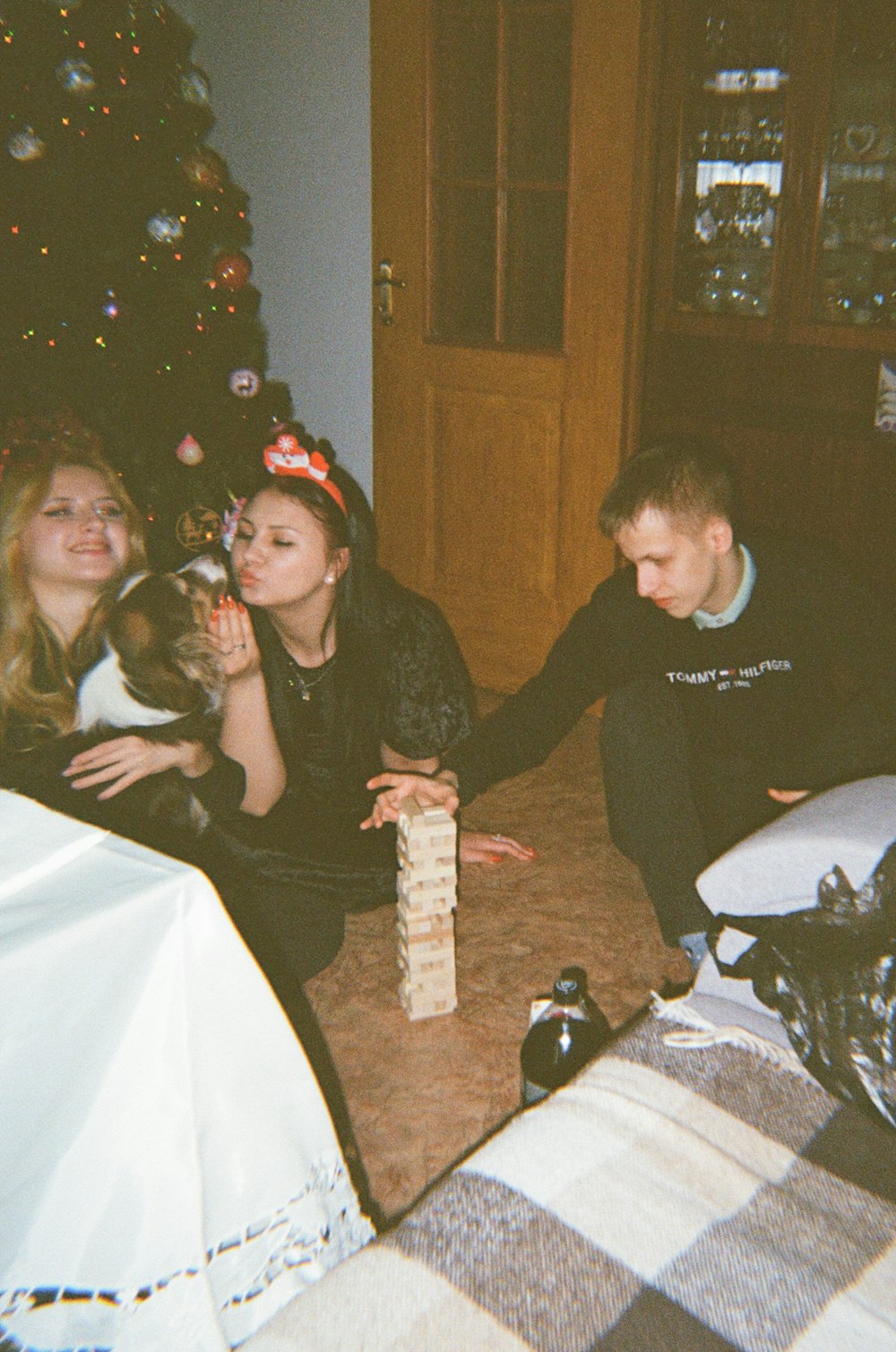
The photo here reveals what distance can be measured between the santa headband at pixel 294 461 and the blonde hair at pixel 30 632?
0.34 m

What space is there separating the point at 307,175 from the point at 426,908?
2487 mm

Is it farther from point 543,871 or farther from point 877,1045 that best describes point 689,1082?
point 543,871

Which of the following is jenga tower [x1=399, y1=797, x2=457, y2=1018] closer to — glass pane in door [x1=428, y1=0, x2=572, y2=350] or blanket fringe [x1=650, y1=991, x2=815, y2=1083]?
blanket fringe [x1=650, y1=991, x2=815, y2=1083]

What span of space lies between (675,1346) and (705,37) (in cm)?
286

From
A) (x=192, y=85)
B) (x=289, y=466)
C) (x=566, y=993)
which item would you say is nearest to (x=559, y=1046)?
(x=566, y=993)

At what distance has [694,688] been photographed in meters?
1.94

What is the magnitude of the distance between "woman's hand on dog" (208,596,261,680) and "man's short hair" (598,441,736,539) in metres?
0.61

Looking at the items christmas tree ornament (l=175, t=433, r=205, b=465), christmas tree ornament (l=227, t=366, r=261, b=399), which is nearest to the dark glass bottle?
christmas tree ornament (l=175, t=433, r=205, b=465)

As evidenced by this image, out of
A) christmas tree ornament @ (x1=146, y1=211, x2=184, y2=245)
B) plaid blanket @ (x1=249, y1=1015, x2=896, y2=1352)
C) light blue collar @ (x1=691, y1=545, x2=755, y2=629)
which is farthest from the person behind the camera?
christmas tree ornament @ (x1=146, y1=211, x2=184, y2=245)

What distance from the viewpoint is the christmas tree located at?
2.47 meters

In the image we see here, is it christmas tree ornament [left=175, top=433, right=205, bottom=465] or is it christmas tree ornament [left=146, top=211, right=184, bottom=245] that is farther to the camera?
christmas tree ornament [left=175, top=433, right=205, bottom=465]

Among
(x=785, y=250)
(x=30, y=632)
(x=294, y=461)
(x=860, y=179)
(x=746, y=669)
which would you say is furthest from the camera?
(x=785, y=250)

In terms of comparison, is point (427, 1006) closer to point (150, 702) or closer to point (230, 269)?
point (150, 702)

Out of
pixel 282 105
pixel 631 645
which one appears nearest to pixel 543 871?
pixel 631 645
